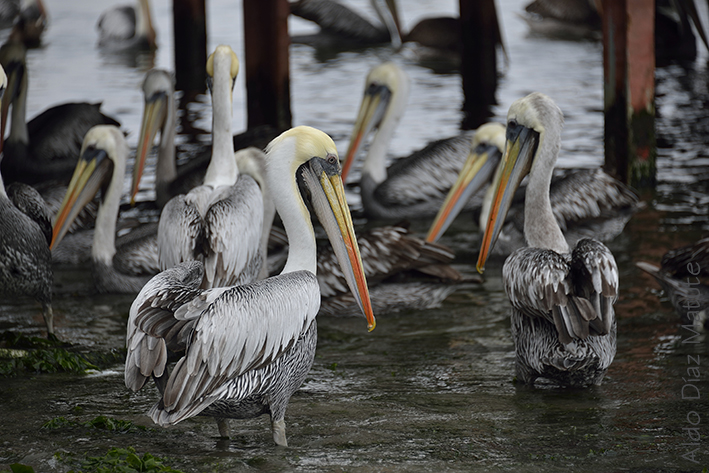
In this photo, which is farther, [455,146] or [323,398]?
[455,146]

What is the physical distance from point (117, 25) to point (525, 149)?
12090mm

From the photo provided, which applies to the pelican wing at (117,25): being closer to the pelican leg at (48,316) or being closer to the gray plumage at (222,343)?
the pelican leg at (48,316)

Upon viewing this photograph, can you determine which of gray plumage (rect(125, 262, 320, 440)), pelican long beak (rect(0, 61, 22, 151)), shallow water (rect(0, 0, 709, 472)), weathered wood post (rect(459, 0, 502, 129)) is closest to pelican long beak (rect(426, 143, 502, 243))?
shallow water (rect(0, 0, 709, 472))

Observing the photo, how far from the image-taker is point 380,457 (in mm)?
2920

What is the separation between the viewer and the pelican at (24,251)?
429cm

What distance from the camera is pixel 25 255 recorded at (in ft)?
14.3

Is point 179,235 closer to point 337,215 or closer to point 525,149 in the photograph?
point 337,215

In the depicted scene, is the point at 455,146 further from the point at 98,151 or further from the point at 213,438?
the point at 213,438

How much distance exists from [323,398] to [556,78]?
9033mm

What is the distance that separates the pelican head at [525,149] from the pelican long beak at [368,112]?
3.05 meters

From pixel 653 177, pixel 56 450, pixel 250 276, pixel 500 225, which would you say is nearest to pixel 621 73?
pixel 653 177

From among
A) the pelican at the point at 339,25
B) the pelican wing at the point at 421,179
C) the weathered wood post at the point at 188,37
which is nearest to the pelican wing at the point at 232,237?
the pelican wing at the point at 421,179

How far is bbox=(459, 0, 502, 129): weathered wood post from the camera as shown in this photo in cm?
1063
